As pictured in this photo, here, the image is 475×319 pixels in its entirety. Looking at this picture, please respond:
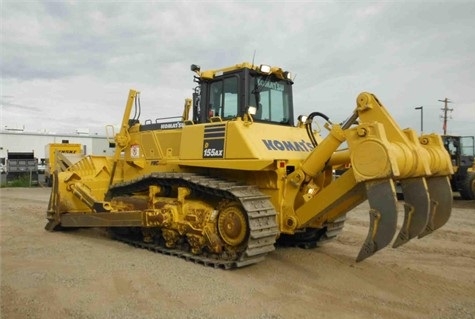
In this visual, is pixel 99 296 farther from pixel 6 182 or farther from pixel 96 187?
pixel 6 182

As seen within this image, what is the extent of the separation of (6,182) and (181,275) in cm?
2595

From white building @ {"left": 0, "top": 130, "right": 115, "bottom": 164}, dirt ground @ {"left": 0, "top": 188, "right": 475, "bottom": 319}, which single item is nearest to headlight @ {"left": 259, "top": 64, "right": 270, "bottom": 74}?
dirt ground @ {"left": 0, "top": 188, "right": 475, "bottom": 319}

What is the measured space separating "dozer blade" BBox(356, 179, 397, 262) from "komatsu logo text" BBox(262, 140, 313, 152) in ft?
6.05

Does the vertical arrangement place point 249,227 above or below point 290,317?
above

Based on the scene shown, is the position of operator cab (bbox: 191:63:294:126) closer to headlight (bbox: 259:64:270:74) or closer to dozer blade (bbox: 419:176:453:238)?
headlight (bbox: 259:64:270:74)

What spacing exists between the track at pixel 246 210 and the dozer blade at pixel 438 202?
2.13 meters

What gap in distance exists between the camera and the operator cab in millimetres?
7012

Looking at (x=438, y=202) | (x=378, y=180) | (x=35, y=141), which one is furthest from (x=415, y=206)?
(x=35, y=141)

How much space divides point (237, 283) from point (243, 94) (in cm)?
288

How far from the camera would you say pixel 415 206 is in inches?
219

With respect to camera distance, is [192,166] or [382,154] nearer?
[382,154]

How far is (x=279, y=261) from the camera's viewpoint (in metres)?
6.91

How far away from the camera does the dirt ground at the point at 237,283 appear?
15.6 feet

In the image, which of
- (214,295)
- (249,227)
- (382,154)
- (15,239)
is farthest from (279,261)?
(15,239)
